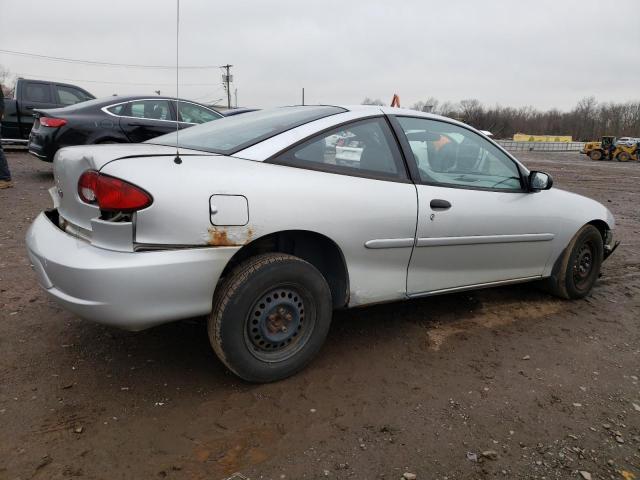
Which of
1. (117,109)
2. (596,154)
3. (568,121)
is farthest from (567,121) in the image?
(117,109)

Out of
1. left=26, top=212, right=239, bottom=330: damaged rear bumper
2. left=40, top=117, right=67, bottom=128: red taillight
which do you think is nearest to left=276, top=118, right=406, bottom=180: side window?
left=26, top=212, right=239, bottom=330: damaged rear bumper

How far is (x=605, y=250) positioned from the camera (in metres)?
4.25

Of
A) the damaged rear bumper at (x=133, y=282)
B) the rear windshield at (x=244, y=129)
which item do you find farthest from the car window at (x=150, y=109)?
the damaged rear bumper at (x=133, y=282)

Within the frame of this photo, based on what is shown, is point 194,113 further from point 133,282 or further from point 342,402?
point 342,402

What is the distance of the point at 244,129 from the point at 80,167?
0.98 m

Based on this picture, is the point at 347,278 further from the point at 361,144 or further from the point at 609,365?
the point at 609,365

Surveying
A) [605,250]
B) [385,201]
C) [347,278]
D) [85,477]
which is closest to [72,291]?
[85,477]

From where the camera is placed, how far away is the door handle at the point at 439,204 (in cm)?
288

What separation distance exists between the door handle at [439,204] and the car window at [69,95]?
9.80 meters

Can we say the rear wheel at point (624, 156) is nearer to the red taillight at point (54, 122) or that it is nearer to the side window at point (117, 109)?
the side window at point (117, 109)

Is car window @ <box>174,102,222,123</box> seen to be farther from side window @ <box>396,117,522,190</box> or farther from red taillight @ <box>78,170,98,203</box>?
red taillight @ <box>78,170,98,203</box>

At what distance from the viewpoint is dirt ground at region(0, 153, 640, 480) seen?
1.98 m

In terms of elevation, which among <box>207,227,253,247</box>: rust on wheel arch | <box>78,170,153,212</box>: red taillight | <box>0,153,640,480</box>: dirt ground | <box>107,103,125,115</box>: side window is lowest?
<box>0,153,640,480</box>: dirt ground

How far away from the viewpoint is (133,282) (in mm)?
2018
